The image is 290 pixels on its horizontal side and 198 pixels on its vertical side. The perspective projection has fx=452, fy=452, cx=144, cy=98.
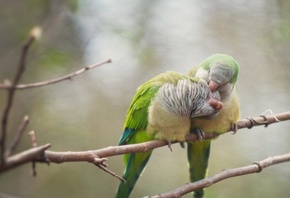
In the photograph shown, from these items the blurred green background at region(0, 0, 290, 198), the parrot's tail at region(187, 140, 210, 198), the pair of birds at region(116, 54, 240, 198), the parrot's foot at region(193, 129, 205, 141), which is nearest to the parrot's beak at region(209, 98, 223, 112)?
the pair of birds at region(116, 54, 240, 198)

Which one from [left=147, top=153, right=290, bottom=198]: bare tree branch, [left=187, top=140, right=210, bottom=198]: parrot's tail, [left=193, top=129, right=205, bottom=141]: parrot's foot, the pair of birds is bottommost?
[left=187, top=140, right=210, bottom=198]: parrot's tail

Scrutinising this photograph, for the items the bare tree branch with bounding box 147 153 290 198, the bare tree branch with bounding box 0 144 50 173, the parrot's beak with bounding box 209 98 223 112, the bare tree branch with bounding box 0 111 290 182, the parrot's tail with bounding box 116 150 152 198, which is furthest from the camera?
the parrot's tail with bounding box 116 150 152 198

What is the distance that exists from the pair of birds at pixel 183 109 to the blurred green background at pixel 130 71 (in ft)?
2.12

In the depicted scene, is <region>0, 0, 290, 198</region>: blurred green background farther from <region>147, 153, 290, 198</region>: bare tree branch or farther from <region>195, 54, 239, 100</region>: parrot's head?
<region>147, 153, 290, 198</region>: bare tree branch

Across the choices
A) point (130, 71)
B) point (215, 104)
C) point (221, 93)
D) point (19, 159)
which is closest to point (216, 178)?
point (215, 104)

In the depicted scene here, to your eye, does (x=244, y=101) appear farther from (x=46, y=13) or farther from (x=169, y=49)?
(x=46, y=13)

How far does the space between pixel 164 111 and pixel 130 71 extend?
808 mm

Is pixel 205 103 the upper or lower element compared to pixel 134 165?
upper

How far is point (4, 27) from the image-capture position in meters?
2.11

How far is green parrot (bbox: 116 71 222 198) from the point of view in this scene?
1.33 metres

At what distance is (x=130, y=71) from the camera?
7.05 feet

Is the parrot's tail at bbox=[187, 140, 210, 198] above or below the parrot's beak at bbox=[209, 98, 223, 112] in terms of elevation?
below

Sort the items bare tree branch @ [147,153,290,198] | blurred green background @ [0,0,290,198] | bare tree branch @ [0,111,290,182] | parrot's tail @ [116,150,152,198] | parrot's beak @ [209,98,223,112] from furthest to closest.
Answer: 1. blurred green background @ [0,0,290,198]
2. parrot's tail @ [116,150,152,198]
3. parrot's beak @ [209,98,223,112]
4. bare tree branch @ [147,153,290,198]
5. bare tree branch @ [0,111,290,182]

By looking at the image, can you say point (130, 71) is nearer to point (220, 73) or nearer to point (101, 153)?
point (220, 73)
